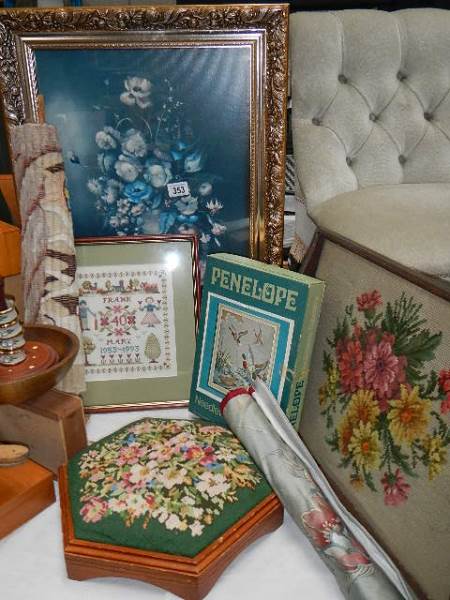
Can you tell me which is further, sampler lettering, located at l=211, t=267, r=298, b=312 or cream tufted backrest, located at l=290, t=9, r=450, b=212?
cream tufted backrest, located at l=290, t=9, r=450, b=212

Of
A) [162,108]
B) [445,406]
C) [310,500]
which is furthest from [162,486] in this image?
[162,108]

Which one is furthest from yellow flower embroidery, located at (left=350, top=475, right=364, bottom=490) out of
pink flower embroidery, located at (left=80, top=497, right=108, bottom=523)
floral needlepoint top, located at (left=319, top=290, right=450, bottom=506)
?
pink flower embroidery, located at (left=80, top=497, right=108, bottom=523)

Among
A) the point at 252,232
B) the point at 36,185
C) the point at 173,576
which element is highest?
the point at 36,185

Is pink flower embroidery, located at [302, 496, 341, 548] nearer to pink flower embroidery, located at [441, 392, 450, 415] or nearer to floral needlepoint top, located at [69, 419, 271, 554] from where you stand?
floral needlepoint top, located at [69, 419, 271, 554]

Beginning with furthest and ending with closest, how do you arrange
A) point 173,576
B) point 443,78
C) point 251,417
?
1. point 443,78
2. point 251,417
3. point 173,576

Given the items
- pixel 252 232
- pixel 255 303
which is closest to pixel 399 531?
pixel 255 303

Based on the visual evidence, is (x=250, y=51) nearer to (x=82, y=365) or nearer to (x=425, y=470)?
(x=82, y=365)

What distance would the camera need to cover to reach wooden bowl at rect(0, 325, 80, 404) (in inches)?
33.3

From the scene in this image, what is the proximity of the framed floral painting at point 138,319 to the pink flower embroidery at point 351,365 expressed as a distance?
400mm

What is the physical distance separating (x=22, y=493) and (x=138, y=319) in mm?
451

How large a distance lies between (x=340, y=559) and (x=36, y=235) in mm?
806

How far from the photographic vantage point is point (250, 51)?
3.73 ft

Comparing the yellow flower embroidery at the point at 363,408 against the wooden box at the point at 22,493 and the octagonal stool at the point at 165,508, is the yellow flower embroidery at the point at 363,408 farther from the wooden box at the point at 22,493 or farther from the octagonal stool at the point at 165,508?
the wooden box at the point at 22,493

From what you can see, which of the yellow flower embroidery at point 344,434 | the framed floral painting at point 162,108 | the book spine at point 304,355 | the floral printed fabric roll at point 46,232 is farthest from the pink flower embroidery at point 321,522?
the framed floral painting at point 162,108
